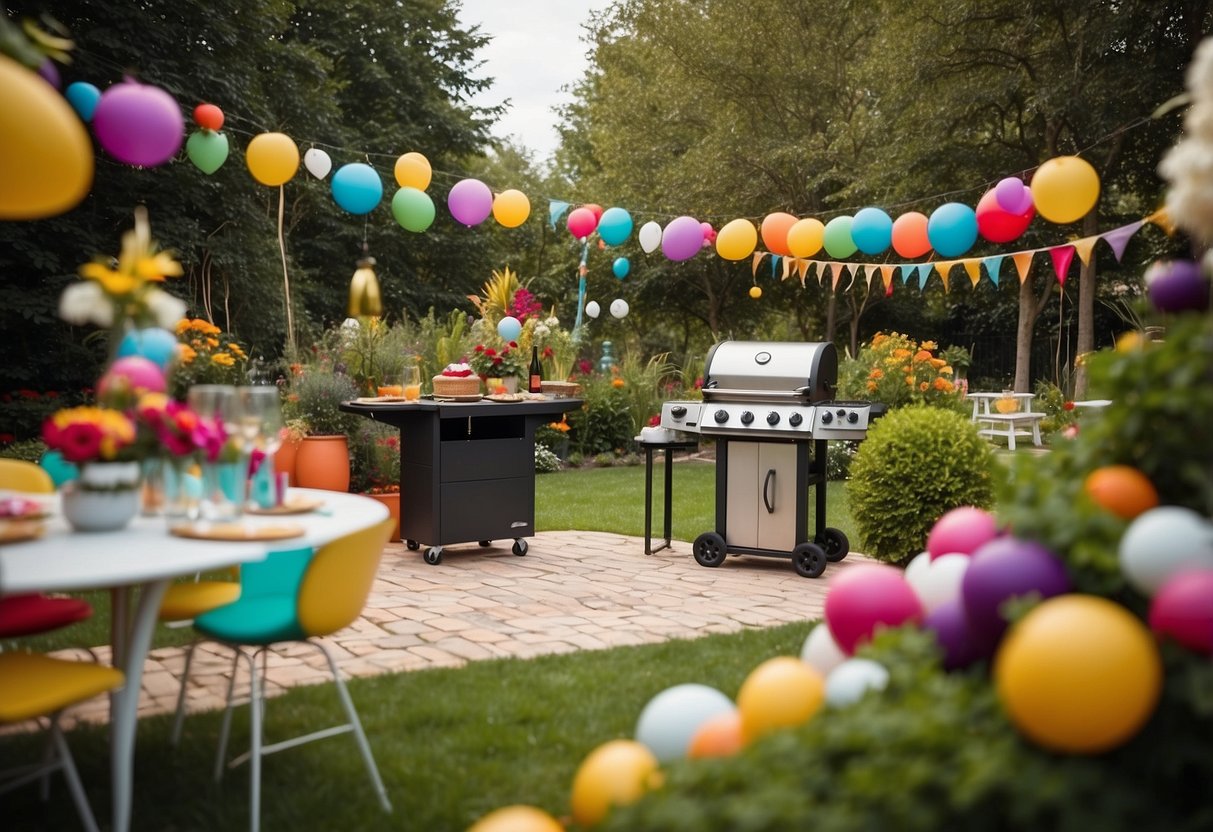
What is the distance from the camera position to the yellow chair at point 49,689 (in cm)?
216

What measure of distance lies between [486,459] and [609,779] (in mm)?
4368

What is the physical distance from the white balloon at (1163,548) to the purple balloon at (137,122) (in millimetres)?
4643

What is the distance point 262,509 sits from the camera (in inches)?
112

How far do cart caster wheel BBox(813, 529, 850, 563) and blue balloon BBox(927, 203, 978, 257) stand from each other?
208 cm

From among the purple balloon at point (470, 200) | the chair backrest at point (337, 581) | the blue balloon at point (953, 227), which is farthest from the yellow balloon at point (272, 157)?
the chair backrest at point (337, 581)

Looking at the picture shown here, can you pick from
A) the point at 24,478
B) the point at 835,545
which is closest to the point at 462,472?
the point at 835,545

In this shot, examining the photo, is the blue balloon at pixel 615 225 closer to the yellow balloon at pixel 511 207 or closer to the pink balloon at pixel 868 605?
the yellow balloon at pixel 511 207

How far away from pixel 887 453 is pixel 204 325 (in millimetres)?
4906

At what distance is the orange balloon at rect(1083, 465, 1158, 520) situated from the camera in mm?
1794

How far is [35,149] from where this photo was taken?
6.40 ft

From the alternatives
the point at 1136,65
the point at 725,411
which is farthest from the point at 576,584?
the point at 1136,65

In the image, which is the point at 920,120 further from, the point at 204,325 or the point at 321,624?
the point at 321,624

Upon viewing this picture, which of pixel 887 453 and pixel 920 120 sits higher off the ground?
pixel 920 120

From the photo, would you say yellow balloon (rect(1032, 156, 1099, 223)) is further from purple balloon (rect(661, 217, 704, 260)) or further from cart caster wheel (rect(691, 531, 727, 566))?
purple balloon (rect(661, 217, 704, 260))
